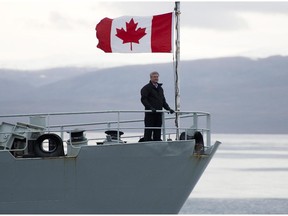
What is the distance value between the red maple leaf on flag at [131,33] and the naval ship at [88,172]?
105 inches

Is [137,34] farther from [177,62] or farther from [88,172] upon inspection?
[88,172]

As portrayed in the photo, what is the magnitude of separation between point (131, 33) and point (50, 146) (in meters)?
3.86

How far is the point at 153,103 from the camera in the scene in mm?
27875

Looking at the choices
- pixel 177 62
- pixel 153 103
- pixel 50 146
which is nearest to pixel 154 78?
pixel 153 103

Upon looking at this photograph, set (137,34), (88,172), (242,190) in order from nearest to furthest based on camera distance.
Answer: (88,172), (137,34), (242,190)

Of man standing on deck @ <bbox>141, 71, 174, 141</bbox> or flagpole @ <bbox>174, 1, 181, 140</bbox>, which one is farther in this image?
flagpole @ <bbox>174, 1, 181, 140</bbox>

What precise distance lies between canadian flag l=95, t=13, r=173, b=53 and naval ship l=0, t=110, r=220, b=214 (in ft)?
7.76

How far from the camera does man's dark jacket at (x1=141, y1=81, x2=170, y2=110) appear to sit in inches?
1089

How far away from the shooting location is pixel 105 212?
90.6 feet

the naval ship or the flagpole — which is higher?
the flagpole

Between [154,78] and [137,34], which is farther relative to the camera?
[137,34]

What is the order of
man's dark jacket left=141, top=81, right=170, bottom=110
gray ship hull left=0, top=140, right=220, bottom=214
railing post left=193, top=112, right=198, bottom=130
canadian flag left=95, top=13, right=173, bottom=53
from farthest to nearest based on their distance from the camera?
1. canadian flag left=95, top=13, right=173, bottom=53
2. railing post left=193, top=112, right=198, bottom=130
3. man's dark jacket left=141, top=81, right=170, bottom=110
4. gray ship hull left=0, top=140, right=220, bottom=214

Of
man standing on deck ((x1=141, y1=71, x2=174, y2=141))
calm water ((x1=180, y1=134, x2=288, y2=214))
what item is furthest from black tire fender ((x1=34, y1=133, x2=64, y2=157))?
calm water ((x1=180, y1=134, x2=288, y2=214))

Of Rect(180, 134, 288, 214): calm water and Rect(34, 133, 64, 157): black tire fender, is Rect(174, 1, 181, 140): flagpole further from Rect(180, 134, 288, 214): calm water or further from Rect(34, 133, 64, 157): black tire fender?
Rect(180, 134, 288, 214): calm water
